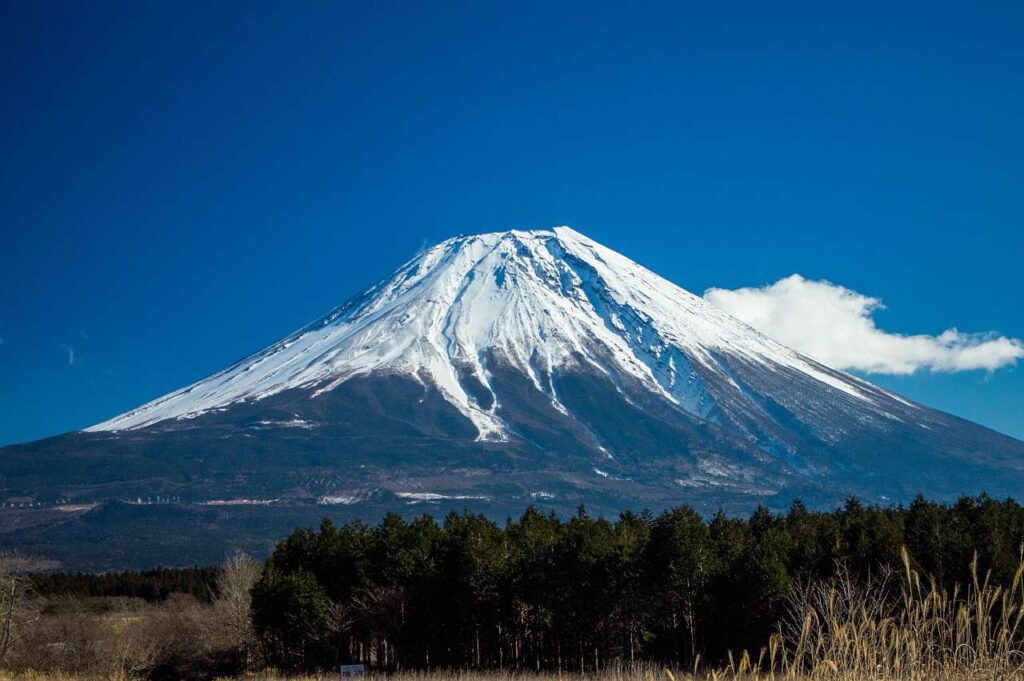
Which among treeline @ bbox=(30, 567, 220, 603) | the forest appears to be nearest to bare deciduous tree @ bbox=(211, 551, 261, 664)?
the forest

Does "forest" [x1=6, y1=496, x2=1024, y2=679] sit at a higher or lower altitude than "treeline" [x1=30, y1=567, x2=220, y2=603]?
higher

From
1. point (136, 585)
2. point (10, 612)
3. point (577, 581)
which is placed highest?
point (577, 581)

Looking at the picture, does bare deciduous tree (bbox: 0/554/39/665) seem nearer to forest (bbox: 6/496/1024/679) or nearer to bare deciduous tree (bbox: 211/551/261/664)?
forest (bbox: 6/496/1024/679)

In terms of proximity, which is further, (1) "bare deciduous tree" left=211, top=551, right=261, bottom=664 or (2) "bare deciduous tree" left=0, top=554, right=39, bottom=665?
(1) "bare deciduous tree" left=211, top=551, right=261, bottom=664

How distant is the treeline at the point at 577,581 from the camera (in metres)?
36.4

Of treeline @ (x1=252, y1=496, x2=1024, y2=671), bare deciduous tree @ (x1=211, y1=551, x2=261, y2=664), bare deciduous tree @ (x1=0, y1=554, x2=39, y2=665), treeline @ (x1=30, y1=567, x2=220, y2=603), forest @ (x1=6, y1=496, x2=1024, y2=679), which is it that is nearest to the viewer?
forest @ (x1=6, y1=496, x2=1024, y2=679)

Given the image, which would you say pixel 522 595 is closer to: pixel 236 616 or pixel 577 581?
pixel 577 581

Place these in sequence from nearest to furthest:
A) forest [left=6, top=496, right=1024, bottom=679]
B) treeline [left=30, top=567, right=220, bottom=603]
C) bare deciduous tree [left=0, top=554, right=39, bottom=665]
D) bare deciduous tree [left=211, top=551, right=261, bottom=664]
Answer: forest [left=6, top=496, right=1024, bottom=679]
bare deciduous tree [left=0, top=554, right=39, bottom=665]
bare deciduous tree [left=211, top=551, right=261, bottom=664]
treeline [left=30, top=567, right=220, bottom=603]

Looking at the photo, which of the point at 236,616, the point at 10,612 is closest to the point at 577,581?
the point at 236,616

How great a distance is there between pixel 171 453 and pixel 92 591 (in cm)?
12425

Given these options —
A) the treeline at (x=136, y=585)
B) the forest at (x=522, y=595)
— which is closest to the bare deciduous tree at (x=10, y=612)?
the forest at (x=522, y=595)

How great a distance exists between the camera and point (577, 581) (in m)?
38.5

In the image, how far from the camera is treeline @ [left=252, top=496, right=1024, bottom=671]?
36438 millimetres

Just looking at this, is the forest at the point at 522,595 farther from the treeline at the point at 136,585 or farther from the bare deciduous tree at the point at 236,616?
the treeline at the point at 136,585
